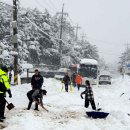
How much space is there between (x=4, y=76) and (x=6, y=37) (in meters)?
41.8

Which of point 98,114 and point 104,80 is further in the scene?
point 104,80

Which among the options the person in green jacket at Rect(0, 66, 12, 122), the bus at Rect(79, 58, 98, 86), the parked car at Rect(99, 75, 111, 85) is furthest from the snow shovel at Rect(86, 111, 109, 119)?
the parked car at Rect(99, 75, 111, 85)

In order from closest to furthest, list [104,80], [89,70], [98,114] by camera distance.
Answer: [98,114], [89,70], [104,80]

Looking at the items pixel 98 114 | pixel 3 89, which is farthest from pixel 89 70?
pixel 3 89

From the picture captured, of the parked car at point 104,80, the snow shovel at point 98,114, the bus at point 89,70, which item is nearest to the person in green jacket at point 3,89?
the snow shovel at point 98,114

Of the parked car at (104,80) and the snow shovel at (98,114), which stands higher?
the snow shovel at (98,114)

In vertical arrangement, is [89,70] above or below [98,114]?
above

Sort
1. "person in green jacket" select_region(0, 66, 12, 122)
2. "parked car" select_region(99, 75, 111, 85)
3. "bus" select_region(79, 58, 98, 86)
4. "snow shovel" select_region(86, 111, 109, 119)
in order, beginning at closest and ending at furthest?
1. "person in green jacket" select_region(0, 66, 12, 122)
2. "snow shovel" select_region(86, 111, 109, 119)
3. "bus" select_region(79, 58, 98, 86)
4. "parked car" select_region(99, 75, 111, 85)

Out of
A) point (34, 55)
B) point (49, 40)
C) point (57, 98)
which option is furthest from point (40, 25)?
point (57, 98)

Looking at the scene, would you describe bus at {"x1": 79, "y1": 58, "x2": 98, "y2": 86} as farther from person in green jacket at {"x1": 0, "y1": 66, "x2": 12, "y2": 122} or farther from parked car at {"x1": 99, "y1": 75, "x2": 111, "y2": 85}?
person in green jacket at {"x1": 0, "y1": 66, "x2": 12, "y2": 122}

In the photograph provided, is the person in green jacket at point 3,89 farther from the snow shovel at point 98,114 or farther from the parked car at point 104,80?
the parked car at point 104,80

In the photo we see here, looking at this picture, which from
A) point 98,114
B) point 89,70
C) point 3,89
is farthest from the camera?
point 89,70

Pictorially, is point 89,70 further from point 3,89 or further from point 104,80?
point 3,89

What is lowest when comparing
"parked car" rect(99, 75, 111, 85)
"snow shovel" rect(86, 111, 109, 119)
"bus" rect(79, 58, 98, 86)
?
"parked car" rect(99, 75, 111, 85)
